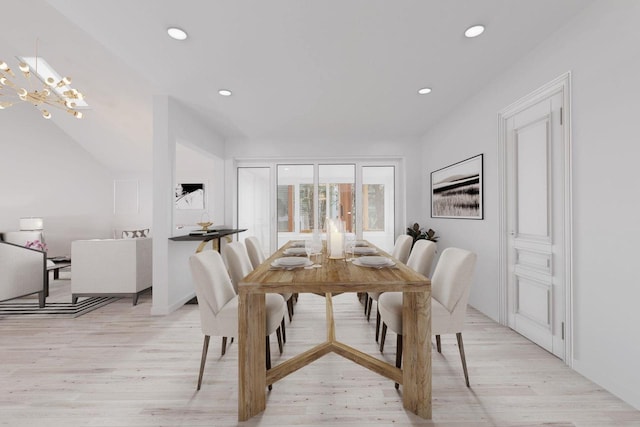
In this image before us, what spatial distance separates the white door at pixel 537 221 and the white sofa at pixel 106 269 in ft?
13.6

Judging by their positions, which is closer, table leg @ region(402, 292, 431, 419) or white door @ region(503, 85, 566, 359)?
table leg @ region(402, 292, 431, 419)

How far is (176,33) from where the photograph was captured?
6.82 ft

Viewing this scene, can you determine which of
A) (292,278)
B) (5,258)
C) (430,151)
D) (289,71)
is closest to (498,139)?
(430,151)

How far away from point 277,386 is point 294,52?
2531 mm

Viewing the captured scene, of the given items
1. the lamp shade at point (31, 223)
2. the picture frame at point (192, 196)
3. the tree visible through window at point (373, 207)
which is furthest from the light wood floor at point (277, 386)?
the picture frame at point (192, 196)

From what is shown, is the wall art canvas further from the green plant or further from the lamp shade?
the green plant

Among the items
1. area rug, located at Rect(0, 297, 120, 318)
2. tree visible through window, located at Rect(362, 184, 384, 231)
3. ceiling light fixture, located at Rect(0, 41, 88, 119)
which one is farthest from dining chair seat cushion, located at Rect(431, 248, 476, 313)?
ceiling light fixture, located at Rect(0, 41, 88, 119)

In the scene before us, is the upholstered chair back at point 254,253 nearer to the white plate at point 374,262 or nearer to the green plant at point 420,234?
the white plate at point 374,262

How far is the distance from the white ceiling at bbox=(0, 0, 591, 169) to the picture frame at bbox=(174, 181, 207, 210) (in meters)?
2.07

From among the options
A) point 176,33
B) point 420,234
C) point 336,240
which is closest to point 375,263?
point 336,240

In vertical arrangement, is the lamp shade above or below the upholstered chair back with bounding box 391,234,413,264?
above

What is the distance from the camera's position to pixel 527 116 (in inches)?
93.5

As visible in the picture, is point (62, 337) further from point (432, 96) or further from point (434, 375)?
point (432, 96)

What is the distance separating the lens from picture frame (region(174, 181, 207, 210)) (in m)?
6.14
